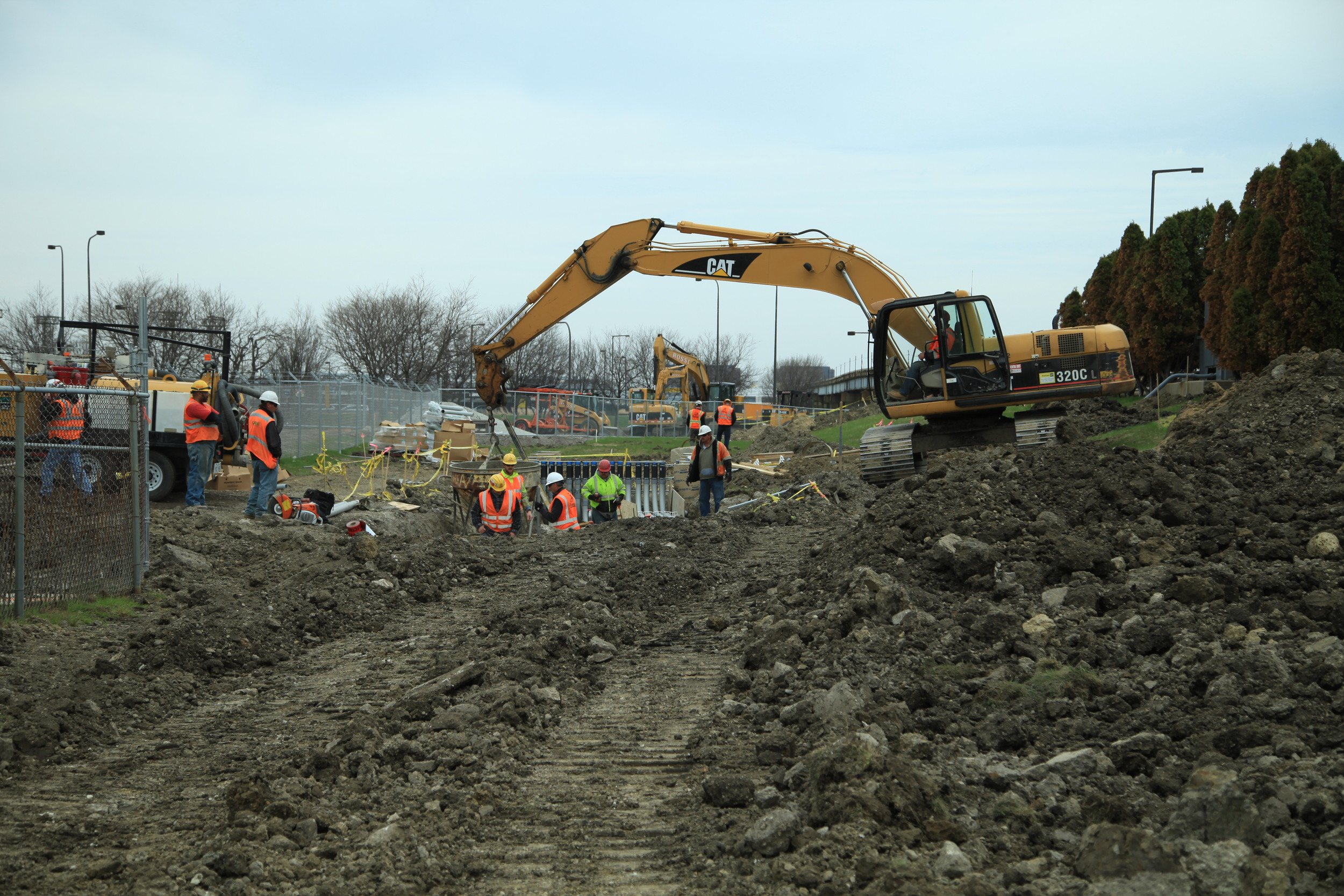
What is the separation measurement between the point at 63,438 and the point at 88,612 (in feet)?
→ 6.70

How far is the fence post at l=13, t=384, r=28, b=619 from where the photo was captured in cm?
826

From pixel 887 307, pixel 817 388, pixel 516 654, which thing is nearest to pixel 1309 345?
pixel 887 307

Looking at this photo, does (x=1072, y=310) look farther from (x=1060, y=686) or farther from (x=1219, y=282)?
(x=1060, y=686)

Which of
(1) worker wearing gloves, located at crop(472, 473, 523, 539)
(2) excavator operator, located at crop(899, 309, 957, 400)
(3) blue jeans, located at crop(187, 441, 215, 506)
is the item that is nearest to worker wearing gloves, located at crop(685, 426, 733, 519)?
(2) excavator operator, located at crop(899, 309, 957, 400)

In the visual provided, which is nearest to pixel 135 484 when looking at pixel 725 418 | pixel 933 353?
pixel 933 353

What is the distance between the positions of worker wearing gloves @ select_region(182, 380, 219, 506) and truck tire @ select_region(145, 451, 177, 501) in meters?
0.63

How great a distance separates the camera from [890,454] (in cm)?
1533

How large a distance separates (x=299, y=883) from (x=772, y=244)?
12.7 meters

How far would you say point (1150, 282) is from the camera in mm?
32281

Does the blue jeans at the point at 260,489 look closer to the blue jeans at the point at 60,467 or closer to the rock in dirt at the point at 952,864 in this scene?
the blue jeans at the point at 60,467

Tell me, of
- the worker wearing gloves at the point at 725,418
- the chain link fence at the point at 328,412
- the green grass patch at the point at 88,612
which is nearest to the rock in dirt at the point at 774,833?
the green grass patch at the point at 88,612

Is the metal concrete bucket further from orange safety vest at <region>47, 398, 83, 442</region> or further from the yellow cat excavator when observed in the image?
orange safety vest at <region>47, 398, 83, 442</region>

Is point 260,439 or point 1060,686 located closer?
point 1060,686

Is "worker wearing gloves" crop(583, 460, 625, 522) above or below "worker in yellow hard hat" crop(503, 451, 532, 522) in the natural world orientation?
below
